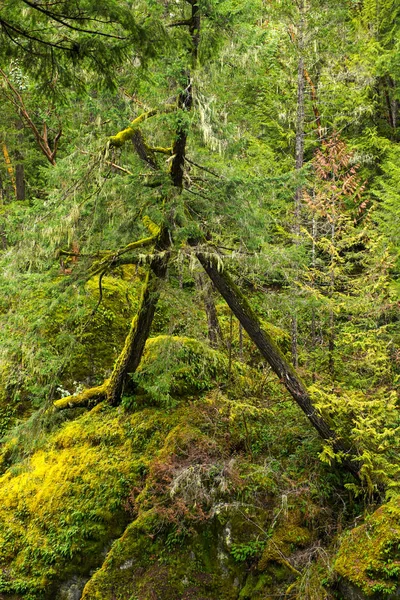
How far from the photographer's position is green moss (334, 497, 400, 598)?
4.66 metres

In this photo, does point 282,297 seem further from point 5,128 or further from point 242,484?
point 5,128

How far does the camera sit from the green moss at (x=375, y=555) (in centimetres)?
466

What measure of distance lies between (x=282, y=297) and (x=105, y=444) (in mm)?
4216

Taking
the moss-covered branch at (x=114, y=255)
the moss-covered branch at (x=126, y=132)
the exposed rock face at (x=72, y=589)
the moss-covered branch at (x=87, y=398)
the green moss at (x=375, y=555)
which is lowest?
the exposed rock face at (x=72, y=589)

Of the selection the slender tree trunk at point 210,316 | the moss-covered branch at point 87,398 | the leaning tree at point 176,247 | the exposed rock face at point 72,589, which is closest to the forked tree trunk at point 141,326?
the leaning tree at point 176,247

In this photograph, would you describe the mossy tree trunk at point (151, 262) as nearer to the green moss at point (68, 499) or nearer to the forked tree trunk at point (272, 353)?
the green moss at point (68, 499)

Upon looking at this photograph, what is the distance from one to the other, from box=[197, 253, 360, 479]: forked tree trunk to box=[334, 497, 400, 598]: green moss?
1.50 metres

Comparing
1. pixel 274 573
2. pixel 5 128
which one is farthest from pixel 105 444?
pixel 5 128

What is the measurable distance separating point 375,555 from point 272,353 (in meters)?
3.20

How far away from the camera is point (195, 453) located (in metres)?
6.86

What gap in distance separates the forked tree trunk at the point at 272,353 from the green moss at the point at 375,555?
4.91 ft

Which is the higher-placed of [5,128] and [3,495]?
[5,128]

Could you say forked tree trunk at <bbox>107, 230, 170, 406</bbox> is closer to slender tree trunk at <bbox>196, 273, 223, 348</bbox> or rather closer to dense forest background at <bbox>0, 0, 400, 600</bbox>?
dense forest background at <bbox>0, 0, 400, 600</bbox>

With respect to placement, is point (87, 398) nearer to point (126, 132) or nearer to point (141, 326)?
point (141, 326)
